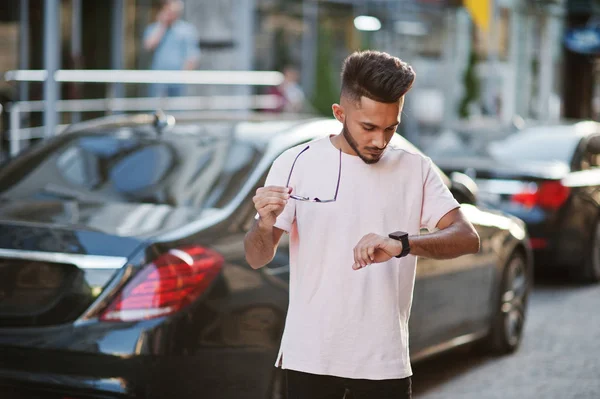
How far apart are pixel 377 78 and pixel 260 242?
A: 1.99ft

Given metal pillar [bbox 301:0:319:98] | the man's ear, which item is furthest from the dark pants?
metal pillar [bbox 301:0:319:98]

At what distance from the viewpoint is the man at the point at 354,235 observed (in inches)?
139

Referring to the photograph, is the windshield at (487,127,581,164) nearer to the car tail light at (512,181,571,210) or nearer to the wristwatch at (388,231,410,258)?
the car tail light at (512,181,571,210)

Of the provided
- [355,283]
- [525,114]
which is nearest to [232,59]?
[355,283]

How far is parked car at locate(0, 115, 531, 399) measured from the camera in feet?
15.8

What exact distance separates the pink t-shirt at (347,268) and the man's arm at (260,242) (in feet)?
0.17

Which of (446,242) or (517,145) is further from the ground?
(446,242)

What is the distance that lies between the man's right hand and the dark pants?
1.66 feet

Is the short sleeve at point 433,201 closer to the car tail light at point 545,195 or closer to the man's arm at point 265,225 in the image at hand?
the man's arm at point 265,225

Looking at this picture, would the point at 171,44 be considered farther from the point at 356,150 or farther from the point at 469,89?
the point at 469,89

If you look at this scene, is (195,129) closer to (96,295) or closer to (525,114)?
(96,295)

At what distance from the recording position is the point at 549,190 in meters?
11.1

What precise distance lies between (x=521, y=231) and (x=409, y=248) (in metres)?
4.99

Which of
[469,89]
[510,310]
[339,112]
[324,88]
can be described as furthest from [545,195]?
[469,89]
